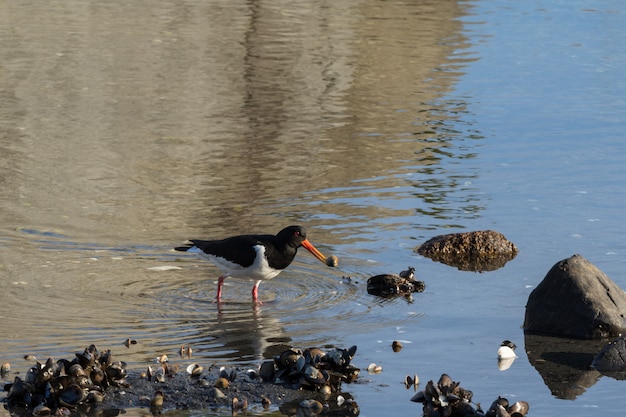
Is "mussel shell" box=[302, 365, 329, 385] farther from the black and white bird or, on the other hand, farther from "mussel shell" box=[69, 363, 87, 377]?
the black and white bird

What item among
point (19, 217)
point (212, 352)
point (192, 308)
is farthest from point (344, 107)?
point (212, 352)

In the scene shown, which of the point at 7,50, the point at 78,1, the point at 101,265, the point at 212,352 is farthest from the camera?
the point at 78,1

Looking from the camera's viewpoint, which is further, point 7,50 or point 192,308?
point 7,50

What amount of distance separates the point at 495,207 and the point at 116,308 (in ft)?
21.9

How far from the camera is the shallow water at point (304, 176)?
40.8 feet

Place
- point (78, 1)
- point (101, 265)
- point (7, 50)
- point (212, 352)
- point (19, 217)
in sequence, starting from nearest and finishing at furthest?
point (212, 352), point (101, 265), point (19, 217), point (7, 50), point (78, 1)

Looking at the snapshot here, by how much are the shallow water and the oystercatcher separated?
0.39 metres

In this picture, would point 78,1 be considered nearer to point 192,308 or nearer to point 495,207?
point 495,207

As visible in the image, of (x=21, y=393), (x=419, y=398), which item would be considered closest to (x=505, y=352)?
(x=419, y=398)

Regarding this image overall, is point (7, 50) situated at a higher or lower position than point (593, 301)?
lower

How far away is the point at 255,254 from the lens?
44.3 feet

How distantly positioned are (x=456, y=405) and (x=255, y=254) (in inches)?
164

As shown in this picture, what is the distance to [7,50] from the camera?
29906mm

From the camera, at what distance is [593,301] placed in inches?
482
